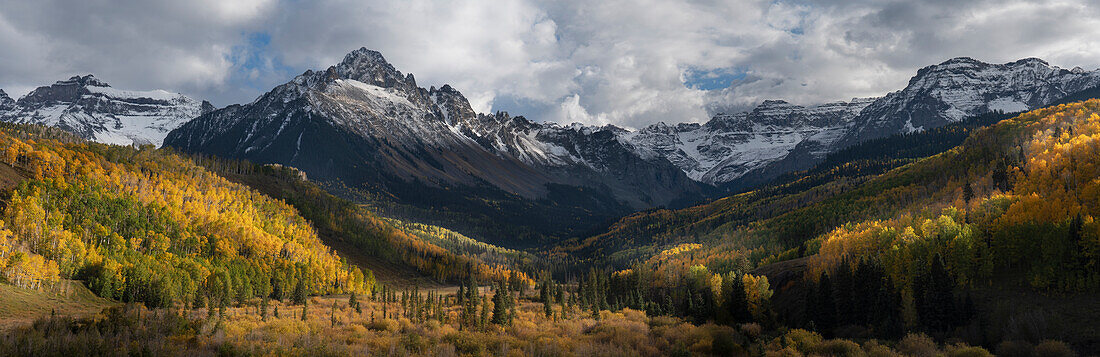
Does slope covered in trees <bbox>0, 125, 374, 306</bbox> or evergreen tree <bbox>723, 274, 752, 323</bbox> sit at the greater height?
slope covered in trees <bbox>0, 125, 374, 306</bbox>

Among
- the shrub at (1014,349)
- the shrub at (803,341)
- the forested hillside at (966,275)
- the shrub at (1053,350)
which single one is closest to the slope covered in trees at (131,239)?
the shrub at (803,341)

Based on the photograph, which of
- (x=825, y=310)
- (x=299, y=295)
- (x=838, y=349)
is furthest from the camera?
(x=299, y=295)

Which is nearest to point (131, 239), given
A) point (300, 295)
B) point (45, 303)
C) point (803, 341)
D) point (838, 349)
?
point (300, 295)

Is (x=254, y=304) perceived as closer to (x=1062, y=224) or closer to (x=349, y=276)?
(x=349, y=276)

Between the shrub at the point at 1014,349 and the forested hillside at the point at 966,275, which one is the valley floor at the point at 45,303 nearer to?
the forested hillside at the point at 966,275

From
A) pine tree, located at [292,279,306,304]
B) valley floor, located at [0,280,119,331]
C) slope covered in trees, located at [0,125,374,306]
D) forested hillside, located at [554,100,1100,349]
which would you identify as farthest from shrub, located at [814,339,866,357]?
pine tree, located at [292,279,306,304]

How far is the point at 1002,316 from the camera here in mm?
87875

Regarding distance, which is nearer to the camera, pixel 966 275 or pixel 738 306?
pixel 966 275

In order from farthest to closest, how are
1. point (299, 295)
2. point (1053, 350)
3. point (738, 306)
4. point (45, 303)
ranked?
point (299, 295) < point (738, 306) < point (45, 303) < point (1053, 350)

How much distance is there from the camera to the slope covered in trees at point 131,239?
11662 centimetres

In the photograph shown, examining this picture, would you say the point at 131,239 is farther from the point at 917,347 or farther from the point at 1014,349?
the point at 1014,349

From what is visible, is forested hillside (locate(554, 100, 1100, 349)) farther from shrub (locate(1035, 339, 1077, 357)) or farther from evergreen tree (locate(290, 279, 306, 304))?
evergreen tree (locate(290, 279, 306, 304))

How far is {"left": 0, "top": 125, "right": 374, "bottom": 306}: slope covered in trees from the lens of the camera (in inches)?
4592

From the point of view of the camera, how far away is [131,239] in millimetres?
140250
